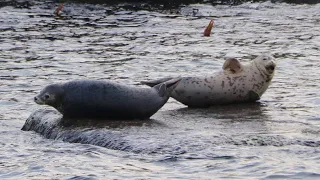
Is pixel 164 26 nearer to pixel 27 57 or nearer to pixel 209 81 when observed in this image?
pixel 27 57

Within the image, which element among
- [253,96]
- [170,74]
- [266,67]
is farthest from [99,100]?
[170,74]

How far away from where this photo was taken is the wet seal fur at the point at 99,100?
8.28 meters

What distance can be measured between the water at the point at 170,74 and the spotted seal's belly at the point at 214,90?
Result: 15 cm

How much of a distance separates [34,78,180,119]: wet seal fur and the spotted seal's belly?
3.67ft

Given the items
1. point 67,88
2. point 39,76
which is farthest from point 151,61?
point 67,88

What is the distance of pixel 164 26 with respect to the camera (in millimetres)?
20016

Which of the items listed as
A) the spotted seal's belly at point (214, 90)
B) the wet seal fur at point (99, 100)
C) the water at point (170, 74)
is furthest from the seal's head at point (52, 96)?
the spotted seal's belly at point (214, 90)

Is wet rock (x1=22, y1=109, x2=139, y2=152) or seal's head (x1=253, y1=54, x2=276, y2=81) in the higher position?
seal's head (x1=253, y1=54, x2=276, y2=81)

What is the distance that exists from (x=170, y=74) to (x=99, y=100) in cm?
530

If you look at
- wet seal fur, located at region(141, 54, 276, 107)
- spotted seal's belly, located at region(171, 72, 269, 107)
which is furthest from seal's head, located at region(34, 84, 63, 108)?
spotted seal's belly, located at region(171, 72, 269, 107)

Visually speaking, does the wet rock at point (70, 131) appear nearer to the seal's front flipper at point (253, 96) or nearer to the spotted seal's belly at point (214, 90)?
the spotted seal's belly at point (214, 90)

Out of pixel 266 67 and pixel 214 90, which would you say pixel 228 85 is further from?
pixel 266 67

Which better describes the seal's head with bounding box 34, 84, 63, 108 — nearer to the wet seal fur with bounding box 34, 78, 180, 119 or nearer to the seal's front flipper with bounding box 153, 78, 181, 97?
the wet seal fur with bounding box 34, 78, 180, 119

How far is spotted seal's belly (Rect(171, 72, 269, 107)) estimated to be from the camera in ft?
31.2
